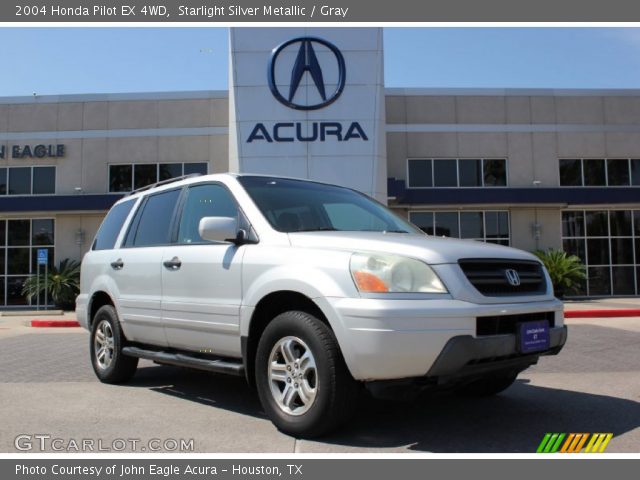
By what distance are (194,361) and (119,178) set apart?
19331mm

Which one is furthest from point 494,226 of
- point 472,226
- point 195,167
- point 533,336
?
point 533,336

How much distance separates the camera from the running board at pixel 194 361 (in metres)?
4.46

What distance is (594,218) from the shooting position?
2295 cm

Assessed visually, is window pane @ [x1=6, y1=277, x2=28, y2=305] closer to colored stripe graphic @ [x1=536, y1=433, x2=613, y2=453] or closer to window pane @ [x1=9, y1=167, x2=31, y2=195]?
window pane @ [x1=9, y1=167, x2=31, y2=195]

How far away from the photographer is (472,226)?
22.3 metres

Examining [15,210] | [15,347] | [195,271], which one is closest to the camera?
Answer: [195,271]

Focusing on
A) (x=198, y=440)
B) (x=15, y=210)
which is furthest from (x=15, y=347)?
(x=15, y=210)

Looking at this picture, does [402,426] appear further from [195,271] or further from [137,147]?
[137,147]

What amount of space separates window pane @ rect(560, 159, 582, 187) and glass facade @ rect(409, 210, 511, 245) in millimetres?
2823

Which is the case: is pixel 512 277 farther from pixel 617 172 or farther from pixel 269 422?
pixel 617 172

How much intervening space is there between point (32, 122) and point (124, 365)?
1993cm

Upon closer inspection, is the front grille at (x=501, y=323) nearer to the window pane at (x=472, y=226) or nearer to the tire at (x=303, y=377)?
the tire at (x=303, y=377)

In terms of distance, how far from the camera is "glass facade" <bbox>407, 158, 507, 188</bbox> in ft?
74.5

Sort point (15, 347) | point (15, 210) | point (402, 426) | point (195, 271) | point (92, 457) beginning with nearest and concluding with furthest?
1. point (92, 457)
2. point (402, 426)
3. point (195, 271)
4. point (15, 347)
5. point (15, 210)
